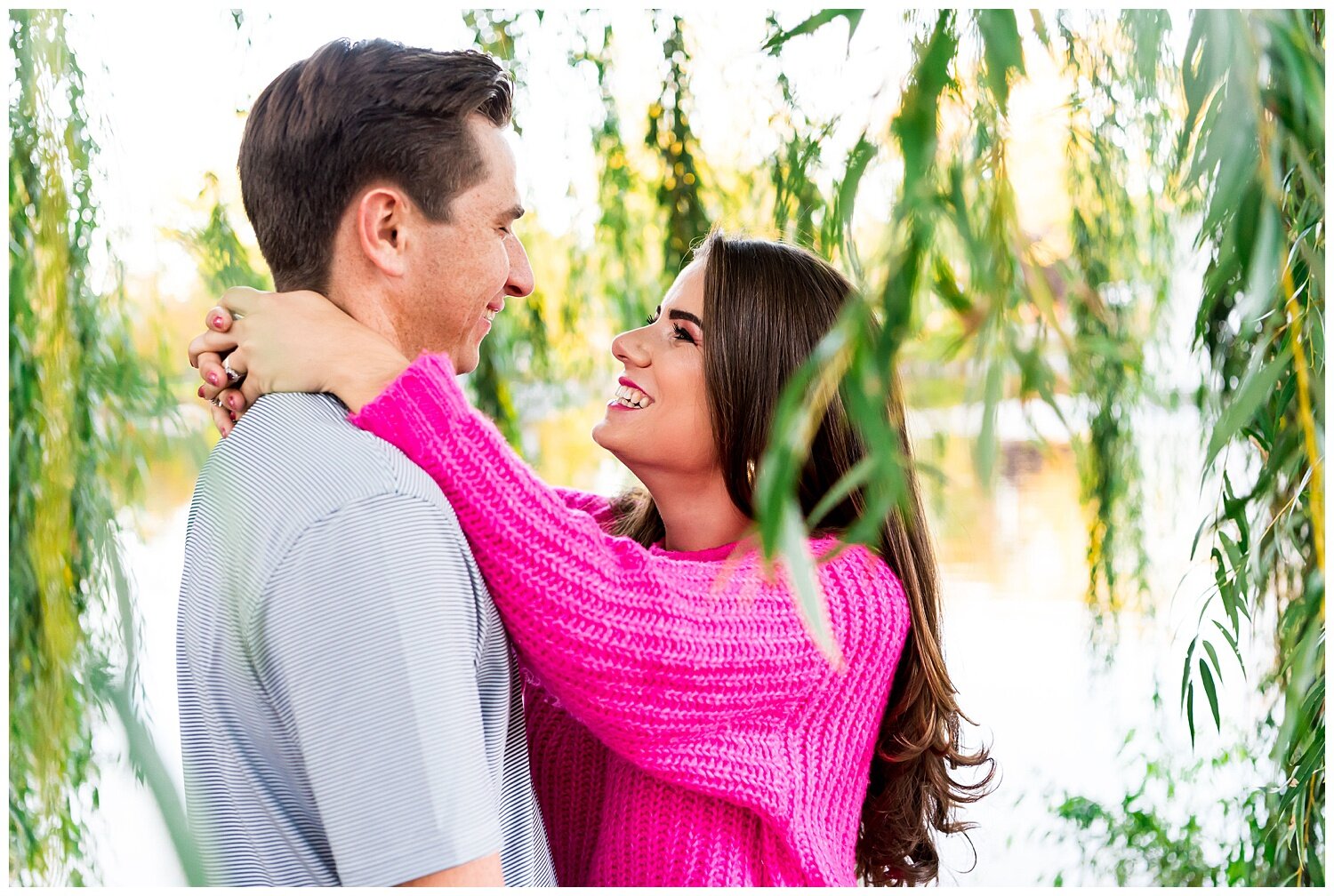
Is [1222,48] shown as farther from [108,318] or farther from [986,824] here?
[986,824]

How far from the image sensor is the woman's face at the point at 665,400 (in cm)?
134

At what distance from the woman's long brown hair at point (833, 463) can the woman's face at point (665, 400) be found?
0.6 inches

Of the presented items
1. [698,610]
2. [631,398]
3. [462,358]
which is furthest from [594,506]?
[698,610]

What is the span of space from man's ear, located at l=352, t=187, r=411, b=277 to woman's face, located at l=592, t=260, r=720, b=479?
33 centimetres

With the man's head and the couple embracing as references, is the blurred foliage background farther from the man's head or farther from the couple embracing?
the man's head

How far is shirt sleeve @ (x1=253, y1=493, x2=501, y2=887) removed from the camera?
881mm

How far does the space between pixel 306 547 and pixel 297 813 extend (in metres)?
0.24

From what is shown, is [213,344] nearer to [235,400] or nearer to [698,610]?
[235,400]

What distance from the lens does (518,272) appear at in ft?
4.12

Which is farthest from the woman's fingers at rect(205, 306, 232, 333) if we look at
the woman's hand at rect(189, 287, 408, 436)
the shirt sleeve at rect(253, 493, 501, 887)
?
the shirt sleeve at rect(253, 493, 501, 887)

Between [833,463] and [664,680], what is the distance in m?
0.43

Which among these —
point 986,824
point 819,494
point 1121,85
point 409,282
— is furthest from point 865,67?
point 986,824

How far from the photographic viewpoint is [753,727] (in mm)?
1195

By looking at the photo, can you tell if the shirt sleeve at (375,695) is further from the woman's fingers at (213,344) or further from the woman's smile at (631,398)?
the woman's smile at (631,398)
